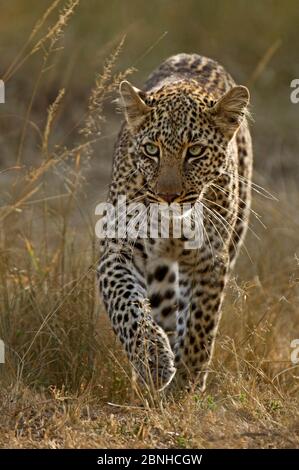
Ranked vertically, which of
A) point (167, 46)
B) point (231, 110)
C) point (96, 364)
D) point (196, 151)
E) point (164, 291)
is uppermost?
point (167, 46)

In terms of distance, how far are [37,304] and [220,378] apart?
1.16m

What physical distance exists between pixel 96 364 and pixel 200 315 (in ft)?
2.40

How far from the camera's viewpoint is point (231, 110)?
704 cm

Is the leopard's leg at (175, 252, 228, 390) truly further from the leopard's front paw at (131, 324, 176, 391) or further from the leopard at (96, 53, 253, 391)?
the leopard's front paw at (131, 324, 176, 391)

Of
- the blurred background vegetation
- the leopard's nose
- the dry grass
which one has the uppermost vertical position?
the blurred background vegetation

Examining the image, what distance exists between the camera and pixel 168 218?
22.6ft

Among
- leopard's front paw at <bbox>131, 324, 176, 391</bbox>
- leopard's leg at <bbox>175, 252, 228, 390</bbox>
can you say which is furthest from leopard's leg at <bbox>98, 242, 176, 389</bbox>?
Result: leopard's leg at <bbox>175, 252, 228, 390</bbox>

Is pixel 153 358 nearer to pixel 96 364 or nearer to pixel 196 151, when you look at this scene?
pixel 96 364

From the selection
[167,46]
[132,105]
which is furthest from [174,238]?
[167,46]

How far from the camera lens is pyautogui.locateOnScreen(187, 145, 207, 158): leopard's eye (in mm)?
6785

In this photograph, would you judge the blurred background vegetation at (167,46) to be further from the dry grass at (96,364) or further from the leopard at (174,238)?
the leopard at (174,238)

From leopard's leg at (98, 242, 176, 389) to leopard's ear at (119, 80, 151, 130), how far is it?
0.70m

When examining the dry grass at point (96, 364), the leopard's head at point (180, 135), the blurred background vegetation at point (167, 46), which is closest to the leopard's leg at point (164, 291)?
the dry grass at point (96, 364)
